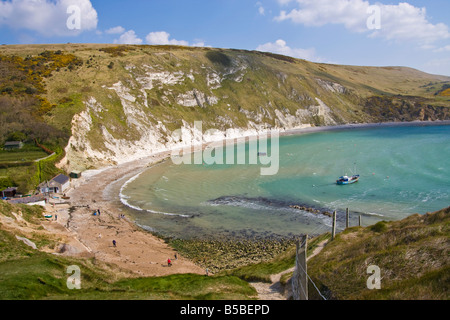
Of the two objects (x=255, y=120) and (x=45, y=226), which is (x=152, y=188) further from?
(x=255, y=120)

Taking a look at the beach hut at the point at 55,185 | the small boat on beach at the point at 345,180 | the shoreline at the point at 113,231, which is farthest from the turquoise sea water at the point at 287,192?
the beach hut at the point at 55,185

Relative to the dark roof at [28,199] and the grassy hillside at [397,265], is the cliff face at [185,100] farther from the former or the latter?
the grassy hillside at [397,265]

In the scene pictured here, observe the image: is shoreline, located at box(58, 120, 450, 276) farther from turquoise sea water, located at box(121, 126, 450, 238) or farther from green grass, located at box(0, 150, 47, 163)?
green grass, located at box(0, 150, 47, 163)

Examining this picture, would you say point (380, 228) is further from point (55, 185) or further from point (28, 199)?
point (55, 185)

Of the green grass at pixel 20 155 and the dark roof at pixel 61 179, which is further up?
the green grass at pixel 20 155

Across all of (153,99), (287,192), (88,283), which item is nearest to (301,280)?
(88,283)

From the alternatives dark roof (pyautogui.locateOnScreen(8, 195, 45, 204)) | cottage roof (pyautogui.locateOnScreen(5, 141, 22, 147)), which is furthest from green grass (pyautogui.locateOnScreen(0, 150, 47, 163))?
dark roof (pyautogui.locateOnScreen(8, 195, 45, 204))

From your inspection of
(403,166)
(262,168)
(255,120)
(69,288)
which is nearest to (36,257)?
(69,288)
